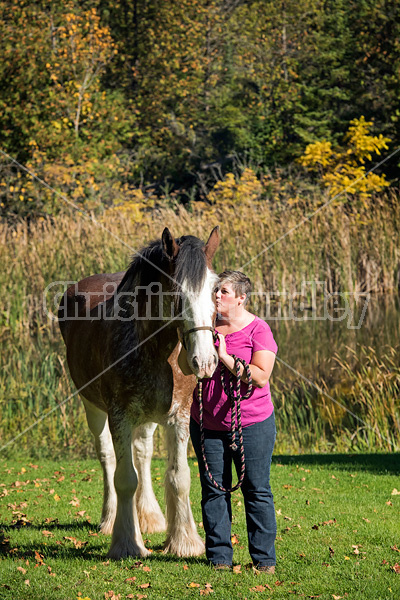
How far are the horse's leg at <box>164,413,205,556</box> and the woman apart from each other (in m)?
0.35

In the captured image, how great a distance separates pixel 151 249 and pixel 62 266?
9.00 metres

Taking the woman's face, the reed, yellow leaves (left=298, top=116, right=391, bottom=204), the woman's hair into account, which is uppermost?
A: yellow leaves (left=298, top=116, right=391, bottom=204)

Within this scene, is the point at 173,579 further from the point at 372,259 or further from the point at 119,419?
the point at 372,259

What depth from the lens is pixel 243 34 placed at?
33594 mm

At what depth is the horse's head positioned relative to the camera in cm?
337

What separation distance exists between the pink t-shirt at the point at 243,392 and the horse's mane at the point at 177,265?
38cm

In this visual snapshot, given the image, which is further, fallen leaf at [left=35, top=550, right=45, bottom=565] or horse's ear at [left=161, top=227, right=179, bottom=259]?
fallen leaf at [left=35, top=550, right=45, bottom=565]

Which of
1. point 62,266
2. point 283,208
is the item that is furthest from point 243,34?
point 62,266

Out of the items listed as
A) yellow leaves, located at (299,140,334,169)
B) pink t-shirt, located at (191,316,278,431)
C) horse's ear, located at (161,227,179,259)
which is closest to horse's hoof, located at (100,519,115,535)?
pink t-shirt, located at (191,316,278,431)

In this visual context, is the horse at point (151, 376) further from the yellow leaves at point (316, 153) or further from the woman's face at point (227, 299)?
the yellow leaves at point (316, 153)

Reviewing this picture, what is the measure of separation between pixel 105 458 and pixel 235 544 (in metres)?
1.08

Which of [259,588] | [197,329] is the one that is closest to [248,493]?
[259,588]

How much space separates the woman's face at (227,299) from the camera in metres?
3.67

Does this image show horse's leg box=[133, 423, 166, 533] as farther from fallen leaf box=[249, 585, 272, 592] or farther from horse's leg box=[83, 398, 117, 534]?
fallen leaf box=[249, 585, 272, 592]
